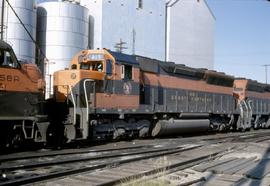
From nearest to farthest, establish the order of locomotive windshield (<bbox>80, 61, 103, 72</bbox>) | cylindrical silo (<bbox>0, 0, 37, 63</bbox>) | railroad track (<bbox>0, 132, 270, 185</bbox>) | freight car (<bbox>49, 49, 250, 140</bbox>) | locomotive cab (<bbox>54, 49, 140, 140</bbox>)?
railroad track (<bbox>0, 132, 270, 185</bbox>) < locomotive cab (<bbox>54, 49, 140, 140</bbox>) < freight car (<bbox>49, 49, 250, 140</bbox>) < locomotive windshield (<bbox>80, 61, 103, 72</bbox>) < cylindrical silo (<bbox>0, 0, 37, 63</bbox>)

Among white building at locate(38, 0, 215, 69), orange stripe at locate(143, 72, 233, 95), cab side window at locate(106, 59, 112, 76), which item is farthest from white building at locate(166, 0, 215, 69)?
cab side window at locate(106, 59, 112, 76)

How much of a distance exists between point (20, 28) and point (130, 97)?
80.9 feet

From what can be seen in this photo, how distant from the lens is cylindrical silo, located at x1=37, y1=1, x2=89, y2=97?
144ft

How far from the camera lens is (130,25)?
169 feet

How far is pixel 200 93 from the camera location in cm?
2591

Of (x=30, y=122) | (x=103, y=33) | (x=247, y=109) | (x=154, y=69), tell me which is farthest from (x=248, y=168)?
(x=103, y=33)

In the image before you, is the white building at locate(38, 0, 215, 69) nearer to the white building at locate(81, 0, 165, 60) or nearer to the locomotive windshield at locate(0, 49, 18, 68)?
the white building at locate(81, 0, 165, 60)

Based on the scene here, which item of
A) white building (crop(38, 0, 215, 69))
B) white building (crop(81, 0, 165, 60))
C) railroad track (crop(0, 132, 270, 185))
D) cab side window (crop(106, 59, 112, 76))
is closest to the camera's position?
railroad track (crop(0, 132, 270, 185))

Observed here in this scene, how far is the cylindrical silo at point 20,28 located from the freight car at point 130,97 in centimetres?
2010

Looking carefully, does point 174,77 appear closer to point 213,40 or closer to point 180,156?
point 180,156

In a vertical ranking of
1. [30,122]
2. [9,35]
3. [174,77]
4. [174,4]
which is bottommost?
[30,122]

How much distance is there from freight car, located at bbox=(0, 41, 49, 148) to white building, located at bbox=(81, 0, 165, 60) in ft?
107

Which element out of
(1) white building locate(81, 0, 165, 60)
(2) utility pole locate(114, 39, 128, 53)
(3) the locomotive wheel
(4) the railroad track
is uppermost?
(1) white building locate(81, 0, 165, 60)

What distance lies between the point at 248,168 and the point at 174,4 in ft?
156
